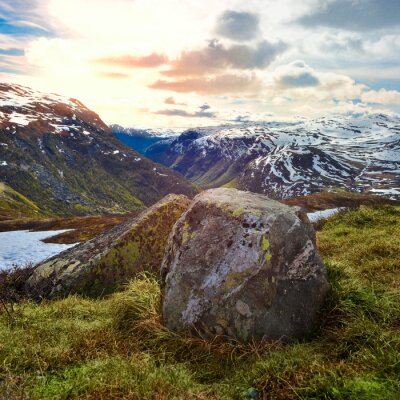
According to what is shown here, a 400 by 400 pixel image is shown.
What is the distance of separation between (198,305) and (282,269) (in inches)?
76.2

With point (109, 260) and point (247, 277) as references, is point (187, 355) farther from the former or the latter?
point (109, 260)

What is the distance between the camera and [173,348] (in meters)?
7.77

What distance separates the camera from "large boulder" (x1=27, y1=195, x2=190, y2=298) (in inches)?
535

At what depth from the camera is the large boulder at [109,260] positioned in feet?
44.6

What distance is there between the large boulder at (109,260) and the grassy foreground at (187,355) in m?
2.94

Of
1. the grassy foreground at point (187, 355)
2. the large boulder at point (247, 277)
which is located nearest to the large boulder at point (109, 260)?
the grassy foreground at point (187, 355)

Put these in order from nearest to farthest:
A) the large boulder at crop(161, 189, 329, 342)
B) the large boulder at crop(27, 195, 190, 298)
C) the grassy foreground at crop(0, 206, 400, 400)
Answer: the grassy foreground at crop(0, 206, 400, 400) → the large boulder at crop(161, 189, 329, 342) → the large boulder at crop(27, 195, 190, 298)

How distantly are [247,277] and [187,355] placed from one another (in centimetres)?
194

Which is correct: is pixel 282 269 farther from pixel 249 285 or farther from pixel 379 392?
pixel 379 392

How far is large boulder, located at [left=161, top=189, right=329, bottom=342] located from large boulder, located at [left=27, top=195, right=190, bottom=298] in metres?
5.31

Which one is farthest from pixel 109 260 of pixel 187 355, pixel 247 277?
pixel 247 277

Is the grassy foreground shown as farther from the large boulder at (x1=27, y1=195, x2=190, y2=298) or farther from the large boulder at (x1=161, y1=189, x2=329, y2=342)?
the large boulder at (x1=27, y1=195, x2=190, y2=298)

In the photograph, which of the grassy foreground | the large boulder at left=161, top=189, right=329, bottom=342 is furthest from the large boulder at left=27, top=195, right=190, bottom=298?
the large boulder at left=161, top=189, right=329, bottom=342

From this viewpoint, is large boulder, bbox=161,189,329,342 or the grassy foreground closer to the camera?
the grassy foreground
